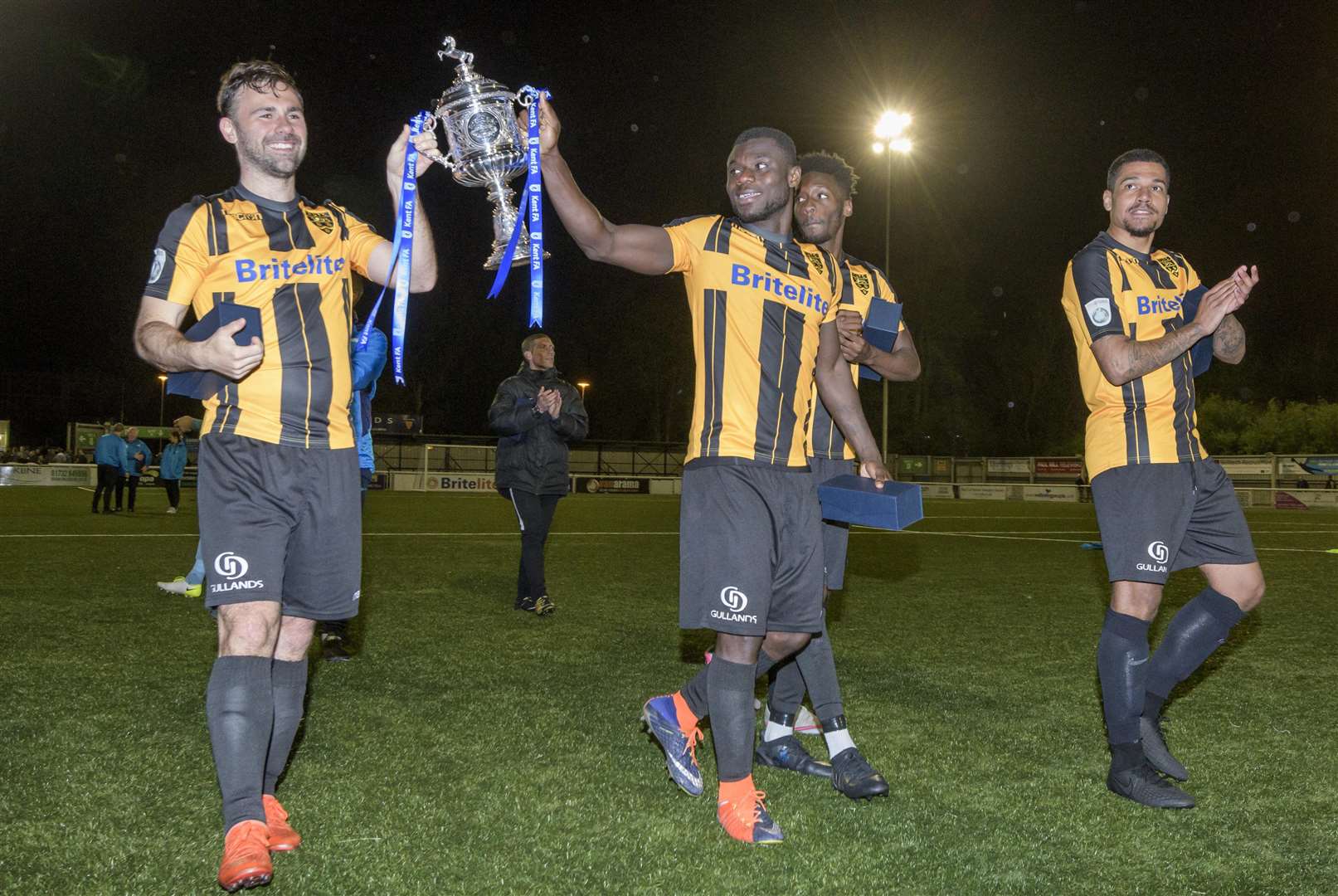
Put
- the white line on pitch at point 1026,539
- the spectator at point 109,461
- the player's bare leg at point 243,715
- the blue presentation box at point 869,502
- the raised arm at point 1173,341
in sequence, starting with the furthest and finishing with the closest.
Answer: the spectator at point 109,461
the white line on pitch at point 1026,539
the raised arm at point 1173,341
the blue presentation box at point 869,502
the player's bare leg at point 243,715

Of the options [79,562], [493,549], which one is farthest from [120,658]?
[493,549]

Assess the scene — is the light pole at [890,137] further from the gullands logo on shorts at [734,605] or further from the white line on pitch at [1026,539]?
the gullands logo on shorts at [734,605]

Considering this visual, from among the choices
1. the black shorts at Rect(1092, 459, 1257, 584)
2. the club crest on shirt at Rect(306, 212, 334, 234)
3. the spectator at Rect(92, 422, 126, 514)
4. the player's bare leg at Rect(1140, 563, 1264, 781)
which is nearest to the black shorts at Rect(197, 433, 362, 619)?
the club crest on shirt at Rect(306, 212, 334, 234)

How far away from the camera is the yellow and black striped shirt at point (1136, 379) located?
3857 millimetres

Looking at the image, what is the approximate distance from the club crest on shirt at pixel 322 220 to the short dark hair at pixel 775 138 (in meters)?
1.35

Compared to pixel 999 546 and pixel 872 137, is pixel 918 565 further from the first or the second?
pixel 872 137

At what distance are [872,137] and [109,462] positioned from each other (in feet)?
61.5

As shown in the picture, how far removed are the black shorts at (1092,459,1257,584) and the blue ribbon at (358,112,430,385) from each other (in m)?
2.42

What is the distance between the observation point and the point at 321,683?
5301 mm

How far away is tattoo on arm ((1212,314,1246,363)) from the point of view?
415 centimetres

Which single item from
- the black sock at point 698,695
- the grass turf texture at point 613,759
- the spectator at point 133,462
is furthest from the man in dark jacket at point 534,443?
the spectator at point 133,462

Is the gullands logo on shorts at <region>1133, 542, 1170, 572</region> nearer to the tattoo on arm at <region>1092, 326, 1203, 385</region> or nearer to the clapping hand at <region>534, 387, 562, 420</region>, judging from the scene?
the tattoo on arm at <region>1092, 326, 1203, 385</region>

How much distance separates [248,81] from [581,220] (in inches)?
41.3

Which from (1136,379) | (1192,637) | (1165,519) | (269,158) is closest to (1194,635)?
(1192,637)
